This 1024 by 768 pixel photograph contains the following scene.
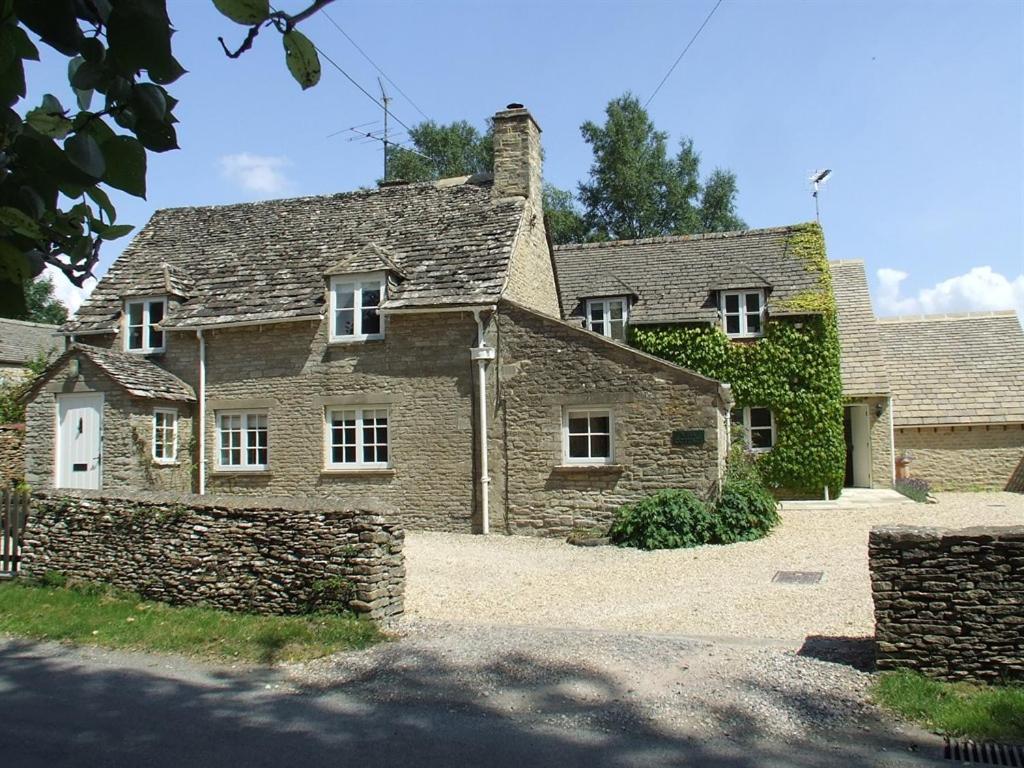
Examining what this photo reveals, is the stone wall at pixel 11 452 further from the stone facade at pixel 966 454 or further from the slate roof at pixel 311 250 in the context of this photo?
the stone facade at pixel 966 454

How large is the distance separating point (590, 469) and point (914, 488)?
11.1 meters

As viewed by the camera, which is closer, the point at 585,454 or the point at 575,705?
the point at 575,705

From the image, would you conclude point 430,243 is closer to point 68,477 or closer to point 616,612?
point 68,477

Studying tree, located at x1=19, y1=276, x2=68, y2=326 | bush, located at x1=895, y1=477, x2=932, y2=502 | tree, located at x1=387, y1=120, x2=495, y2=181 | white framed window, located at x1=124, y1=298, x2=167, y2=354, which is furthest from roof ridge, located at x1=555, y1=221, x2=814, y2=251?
tree, located at x1=19, y1=276, x2=68, y2=326

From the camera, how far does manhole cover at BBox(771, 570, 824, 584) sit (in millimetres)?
11659

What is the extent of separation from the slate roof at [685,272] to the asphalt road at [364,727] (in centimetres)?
1549

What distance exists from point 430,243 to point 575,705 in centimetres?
1394

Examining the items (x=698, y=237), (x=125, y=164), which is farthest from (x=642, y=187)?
(x=125, y=164)

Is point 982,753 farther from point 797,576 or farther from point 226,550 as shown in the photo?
point 226,550

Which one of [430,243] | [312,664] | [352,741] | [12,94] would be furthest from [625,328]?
[12,94]

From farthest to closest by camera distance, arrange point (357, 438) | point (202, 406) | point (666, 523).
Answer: point (202, 406), point (357, 438), point (666, 523)

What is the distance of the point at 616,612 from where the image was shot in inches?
407

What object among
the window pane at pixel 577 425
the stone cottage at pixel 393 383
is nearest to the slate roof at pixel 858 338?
the stone cottage at pixel 393 383

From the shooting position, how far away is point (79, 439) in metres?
18.8
